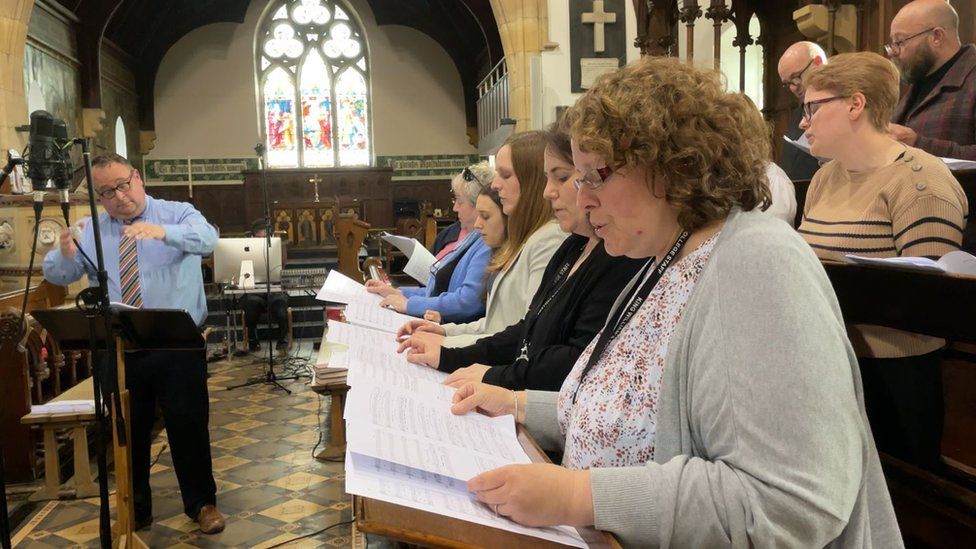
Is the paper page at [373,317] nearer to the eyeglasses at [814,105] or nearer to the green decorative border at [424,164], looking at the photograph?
the eyeglasses at [814,105]

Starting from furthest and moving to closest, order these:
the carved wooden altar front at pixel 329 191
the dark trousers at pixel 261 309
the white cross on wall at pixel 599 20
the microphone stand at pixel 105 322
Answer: the carved wooden altar front at pixel 329 191 → the white cross on wall at pixel 599 20 → the dark trousers at pixel 261 309 → the microphone stand at pixel 105 322

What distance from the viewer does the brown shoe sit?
3.34 metres

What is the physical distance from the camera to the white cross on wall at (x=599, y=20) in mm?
8430

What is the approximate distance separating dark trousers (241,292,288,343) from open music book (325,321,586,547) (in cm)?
624

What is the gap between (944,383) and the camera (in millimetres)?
1631

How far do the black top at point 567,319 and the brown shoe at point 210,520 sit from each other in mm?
1952

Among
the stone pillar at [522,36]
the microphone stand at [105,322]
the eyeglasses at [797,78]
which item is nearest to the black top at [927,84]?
the eyeglasses at [797,78]

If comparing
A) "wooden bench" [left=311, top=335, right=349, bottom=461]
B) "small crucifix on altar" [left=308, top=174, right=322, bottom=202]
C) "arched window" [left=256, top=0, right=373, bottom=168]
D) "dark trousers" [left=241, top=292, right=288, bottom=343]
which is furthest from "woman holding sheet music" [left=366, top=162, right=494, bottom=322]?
"arched window" [left=256, top=0, right=373, bottom=168]

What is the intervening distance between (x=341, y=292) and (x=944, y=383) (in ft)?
6.91

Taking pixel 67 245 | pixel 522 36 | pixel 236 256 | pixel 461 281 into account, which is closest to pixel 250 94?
pixel 522 36

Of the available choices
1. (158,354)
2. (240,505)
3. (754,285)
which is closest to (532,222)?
(754,285)

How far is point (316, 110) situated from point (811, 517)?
17.6 meters

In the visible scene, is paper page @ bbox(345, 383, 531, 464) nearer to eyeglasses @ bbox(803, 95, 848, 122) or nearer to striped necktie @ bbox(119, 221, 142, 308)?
eyeglasses @ bbox(803, 95, 848, 122)

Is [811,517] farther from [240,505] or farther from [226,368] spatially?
[226,368]
